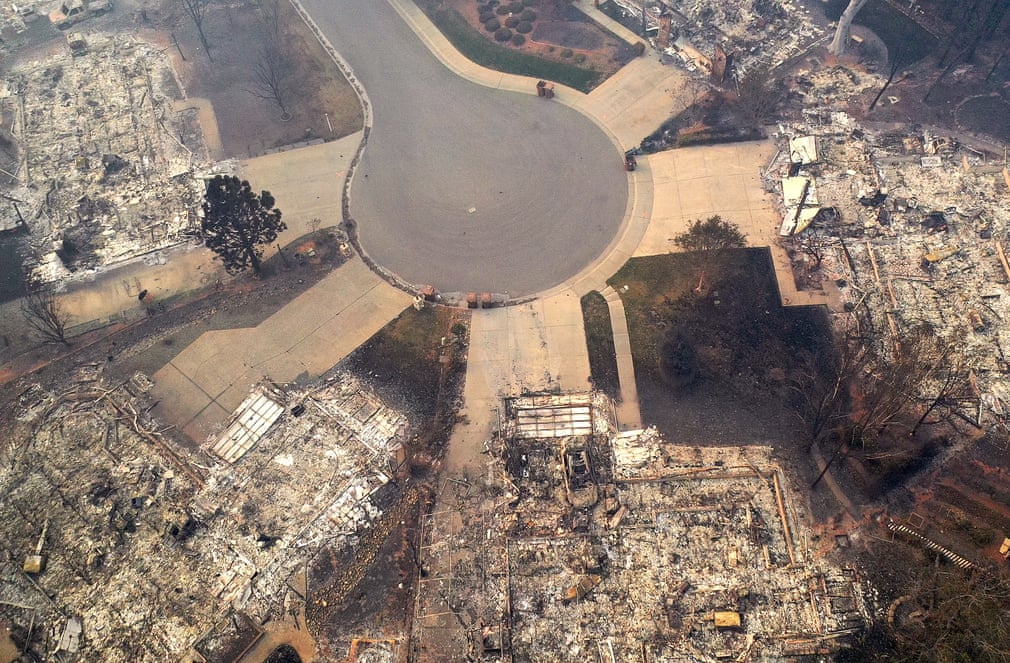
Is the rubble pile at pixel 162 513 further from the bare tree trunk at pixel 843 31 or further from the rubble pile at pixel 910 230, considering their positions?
the bare tree trunk at pixel 843 31

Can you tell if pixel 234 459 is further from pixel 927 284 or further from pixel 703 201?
pixel 927 284

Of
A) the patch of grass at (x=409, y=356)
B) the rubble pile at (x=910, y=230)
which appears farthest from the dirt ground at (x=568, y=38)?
the patch of grass at (x=409, y=356)

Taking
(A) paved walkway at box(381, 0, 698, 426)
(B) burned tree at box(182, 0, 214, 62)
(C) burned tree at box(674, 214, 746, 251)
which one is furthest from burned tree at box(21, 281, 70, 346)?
(C) burned tree at box(674, 214, 746, 251)

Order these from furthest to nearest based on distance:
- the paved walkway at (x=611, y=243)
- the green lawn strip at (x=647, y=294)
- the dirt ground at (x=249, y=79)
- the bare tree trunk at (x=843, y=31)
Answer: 1. the dirt ground at (x=249, y=79)
2. the bare tree trunk at (x=843, y=31)
3. the green lawn strip at (x=647, y=294)
4. the paved walkway at (x=611, y=243)

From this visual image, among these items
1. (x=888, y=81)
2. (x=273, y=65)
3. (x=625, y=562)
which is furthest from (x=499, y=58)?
(x=625, y=562)

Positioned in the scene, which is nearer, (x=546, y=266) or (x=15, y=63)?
(x=546, y=266)

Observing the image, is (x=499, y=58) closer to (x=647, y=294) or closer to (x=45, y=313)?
(x=647, y=294)

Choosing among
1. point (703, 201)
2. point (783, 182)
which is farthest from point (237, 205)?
point (783, 182)
